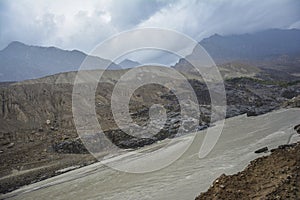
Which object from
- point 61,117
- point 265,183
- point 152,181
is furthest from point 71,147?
point 265,183

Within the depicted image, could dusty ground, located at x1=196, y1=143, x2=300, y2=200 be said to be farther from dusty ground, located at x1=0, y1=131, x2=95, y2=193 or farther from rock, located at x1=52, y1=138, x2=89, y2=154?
rock, located at x1=52, y1=138, x2=89, y2=154

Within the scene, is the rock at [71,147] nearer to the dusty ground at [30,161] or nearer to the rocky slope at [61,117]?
the rocky slope at [61,117]

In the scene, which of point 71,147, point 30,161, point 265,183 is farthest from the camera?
point 71,147

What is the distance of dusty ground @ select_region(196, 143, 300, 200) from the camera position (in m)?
12.6

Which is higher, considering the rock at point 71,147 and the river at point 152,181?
the rock at point 71,147

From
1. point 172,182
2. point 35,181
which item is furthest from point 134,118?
point 172,182

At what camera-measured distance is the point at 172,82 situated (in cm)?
12181

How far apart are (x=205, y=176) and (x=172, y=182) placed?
202cm

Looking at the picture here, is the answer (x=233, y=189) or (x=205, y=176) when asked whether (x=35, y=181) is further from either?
(x=233, y=189)

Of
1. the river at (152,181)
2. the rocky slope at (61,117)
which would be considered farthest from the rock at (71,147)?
the river at (152,181)

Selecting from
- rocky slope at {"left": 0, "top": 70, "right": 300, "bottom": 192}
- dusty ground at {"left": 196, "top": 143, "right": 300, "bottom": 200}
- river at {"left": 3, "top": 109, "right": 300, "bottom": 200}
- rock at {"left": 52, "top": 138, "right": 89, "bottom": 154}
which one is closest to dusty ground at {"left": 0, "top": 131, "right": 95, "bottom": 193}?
rocky slope at {"left": 0, "top": 70, "right": 300, "bottom": 192}

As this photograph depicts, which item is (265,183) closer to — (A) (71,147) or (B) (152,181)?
(B) (152,181)

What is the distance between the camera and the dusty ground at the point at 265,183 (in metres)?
12.6

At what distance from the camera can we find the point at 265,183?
46.3ft
